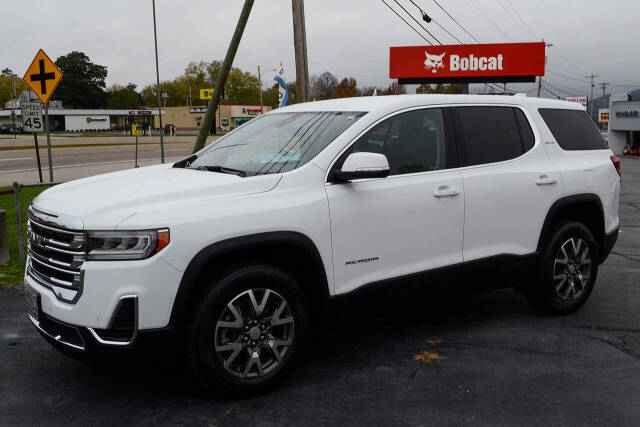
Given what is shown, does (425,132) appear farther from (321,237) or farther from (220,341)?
(220,341)

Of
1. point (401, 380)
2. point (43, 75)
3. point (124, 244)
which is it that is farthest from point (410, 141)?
point (43, 75)

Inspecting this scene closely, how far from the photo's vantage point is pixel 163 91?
14562 centimetres

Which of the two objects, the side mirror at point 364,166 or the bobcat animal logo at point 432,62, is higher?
the bobcat animal logo at point 432,62

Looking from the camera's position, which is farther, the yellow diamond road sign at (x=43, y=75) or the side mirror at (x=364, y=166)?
the yellow diamond road sign at (x=43, y=75)

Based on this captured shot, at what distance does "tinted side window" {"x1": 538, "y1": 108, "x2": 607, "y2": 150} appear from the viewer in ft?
18.0

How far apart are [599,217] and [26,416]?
4.67 meters

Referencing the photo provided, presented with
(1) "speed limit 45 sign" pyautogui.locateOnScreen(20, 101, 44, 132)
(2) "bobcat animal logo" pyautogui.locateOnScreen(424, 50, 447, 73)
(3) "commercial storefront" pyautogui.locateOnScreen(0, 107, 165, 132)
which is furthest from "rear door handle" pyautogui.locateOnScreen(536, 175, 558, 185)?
(3) "commercial storefront" pyautogui.locateOnScreen(0, 107, 165, 132)

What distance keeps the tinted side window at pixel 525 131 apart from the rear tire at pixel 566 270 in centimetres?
73

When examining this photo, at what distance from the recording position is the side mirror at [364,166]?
13.0 feet

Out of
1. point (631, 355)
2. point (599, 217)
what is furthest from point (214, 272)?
point (599, 217)

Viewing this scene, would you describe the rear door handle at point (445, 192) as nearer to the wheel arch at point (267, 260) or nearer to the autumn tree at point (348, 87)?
the wheel arch at point (267, 260)

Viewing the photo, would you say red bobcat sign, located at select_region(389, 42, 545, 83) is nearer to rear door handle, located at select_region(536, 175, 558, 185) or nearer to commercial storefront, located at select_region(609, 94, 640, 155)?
rear door handle, located at select_region(536, 175, 558, 185)

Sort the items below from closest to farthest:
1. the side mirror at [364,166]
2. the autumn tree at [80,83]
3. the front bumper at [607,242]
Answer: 1. the side mirror at [364,166]
2. the front bumper at [607,242]
3. the autumn tree at [80,83]

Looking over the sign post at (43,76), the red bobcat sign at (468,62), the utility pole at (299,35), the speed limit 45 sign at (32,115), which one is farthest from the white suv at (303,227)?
the red bobcat sign at (468,62)
